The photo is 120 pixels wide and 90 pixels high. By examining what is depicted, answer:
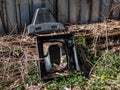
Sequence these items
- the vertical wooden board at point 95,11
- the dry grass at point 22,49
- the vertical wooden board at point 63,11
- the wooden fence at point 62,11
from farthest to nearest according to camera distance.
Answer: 1. the vertical wooden board at point 95,11
2. the vertical wooden board at point 63,11
3. the wooden fence at point 62,11
4. the dry grass at point 22,49

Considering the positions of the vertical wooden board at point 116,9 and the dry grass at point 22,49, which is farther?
the vertical wooden board at point 116,9

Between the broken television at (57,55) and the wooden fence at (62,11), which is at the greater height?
the wooden fence at (62,11)

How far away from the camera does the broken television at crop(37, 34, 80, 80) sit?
387 cm

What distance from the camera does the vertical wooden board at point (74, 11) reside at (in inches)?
177

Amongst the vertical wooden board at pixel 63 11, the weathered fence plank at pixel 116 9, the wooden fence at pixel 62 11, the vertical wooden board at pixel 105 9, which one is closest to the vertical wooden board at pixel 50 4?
the wooden fence at pixel 62 11

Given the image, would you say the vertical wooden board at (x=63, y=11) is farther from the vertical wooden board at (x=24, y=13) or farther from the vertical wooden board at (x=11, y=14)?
the vertical wooden board at (x=11, y=14)

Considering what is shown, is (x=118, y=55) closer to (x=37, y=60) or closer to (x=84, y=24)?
(x=84, y=24)

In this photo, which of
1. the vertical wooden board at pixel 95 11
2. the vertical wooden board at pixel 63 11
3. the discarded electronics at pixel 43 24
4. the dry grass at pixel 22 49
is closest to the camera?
the dry grass at pixel 22 49

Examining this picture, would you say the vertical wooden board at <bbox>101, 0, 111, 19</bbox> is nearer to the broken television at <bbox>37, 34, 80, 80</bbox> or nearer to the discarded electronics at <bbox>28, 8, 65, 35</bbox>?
the discarded electronics at <bbox>28, 8, 65, 35</bbox>

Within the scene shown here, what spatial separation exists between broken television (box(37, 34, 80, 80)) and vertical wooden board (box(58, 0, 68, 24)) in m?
0.56

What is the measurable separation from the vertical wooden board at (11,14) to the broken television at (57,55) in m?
0.61

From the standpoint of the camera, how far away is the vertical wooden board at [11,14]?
4294 millimetres

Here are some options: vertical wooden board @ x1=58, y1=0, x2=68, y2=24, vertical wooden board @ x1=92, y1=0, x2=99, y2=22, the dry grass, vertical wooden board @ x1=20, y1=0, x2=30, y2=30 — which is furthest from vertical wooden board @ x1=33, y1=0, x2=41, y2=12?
vertical wooden board @ x1=92, y1=0, x2=99, y2=22

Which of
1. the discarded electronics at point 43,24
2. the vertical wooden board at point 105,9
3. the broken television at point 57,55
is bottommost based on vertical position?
the broken television at point 57,55
